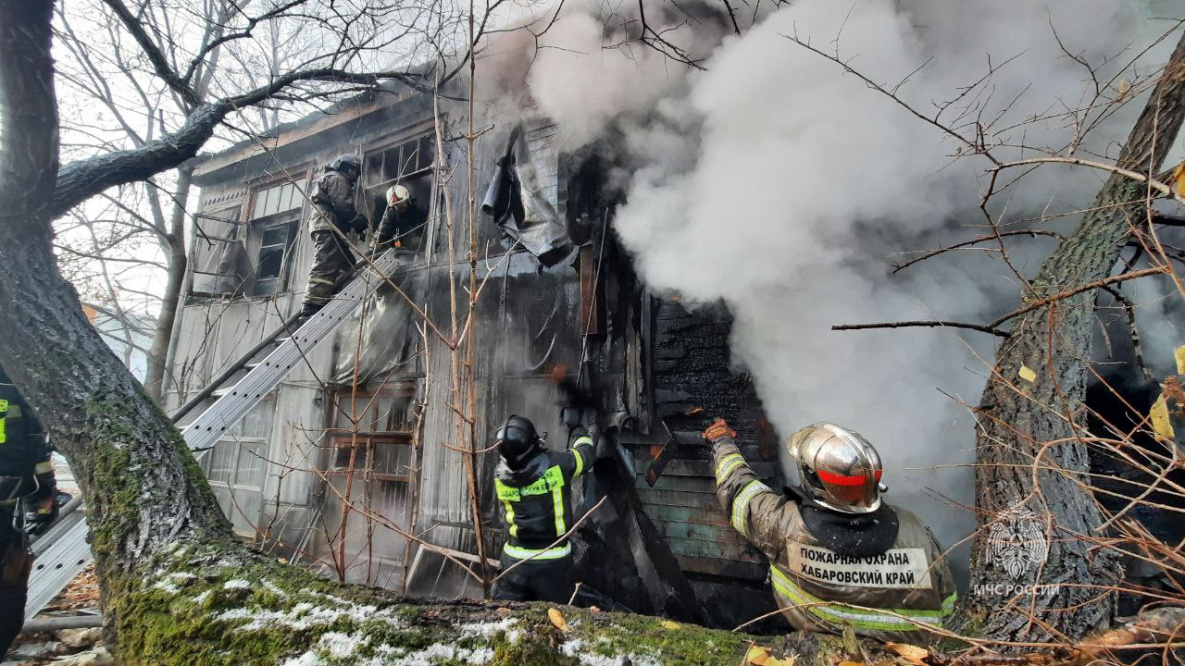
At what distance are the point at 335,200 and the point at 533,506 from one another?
4.97 meters

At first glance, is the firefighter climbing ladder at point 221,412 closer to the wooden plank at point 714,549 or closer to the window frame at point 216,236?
the wooden plank at point 714,549

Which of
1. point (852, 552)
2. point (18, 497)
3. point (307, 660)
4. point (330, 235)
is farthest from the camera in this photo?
point (330, 235)

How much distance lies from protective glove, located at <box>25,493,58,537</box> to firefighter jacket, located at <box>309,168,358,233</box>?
368 centimetres

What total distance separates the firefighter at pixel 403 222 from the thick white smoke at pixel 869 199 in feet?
10.1

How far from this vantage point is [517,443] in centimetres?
361

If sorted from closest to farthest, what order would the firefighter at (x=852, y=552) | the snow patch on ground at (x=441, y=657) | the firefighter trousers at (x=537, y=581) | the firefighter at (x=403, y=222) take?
the snow patch on ground at (x=441, y=657) → the firefighter at (x=852, y=552) → the firefighter trousers at (x=537, y=581) → the firefighter at (x=403, y=222)

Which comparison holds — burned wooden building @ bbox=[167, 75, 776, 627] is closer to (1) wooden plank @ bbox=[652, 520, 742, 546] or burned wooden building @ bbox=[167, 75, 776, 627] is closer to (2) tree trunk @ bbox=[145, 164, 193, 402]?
(1) wooden plank @ bbox=[652, 520, 742, 546]

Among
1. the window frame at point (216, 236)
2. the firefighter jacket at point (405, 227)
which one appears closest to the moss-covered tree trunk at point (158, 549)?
the firefighter jacket at point (405, 227)

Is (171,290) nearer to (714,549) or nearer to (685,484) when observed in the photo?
(685,484)

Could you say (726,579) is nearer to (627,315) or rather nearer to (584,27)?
(627,315)

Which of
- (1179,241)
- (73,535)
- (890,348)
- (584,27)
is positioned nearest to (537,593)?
(73,535)

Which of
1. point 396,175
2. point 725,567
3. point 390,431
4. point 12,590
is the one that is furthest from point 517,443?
point 396,175

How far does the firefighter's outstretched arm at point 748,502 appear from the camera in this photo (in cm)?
233

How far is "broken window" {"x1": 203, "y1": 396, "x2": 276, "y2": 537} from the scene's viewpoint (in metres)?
6.79
